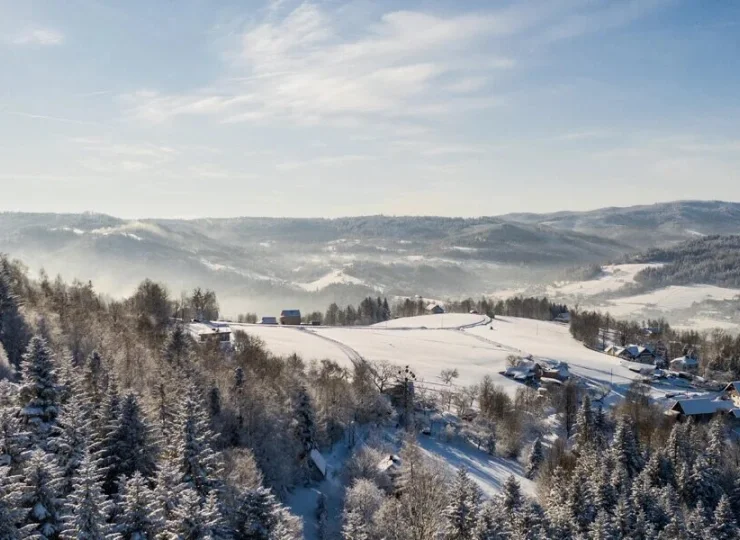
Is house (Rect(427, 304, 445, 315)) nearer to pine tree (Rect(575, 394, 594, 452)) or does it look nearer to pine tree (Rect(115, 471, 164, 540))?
pine tree (Rect(575, 394, 594, 452))

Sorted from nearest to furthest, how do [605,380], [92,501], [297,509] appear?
1. [92,501]
2. [297,509]
3. [605,380]

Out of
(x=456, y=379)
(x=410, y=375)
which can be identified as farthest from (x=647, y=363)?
(x=410, y=375)

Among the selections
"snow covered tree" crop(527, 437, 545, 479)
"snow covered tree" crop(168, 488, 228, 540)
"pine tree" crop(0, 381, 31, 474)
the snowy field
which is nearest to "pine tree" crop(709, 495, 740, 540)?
"snow covered tree" crop(527, 437, 545, 479)

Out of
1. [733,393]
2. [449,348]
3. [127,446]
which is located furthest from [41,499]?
[733,393]

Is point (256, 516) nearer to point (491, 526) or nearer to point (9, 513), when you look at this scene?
point (9, 513)

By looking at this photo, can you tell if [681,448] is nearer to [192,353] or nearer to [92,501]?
[192,353]

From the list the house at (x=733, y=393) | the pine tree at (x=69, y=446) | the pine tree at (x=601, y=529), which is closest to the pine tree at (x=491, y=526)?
the pine tree at (x=601, y=529)
